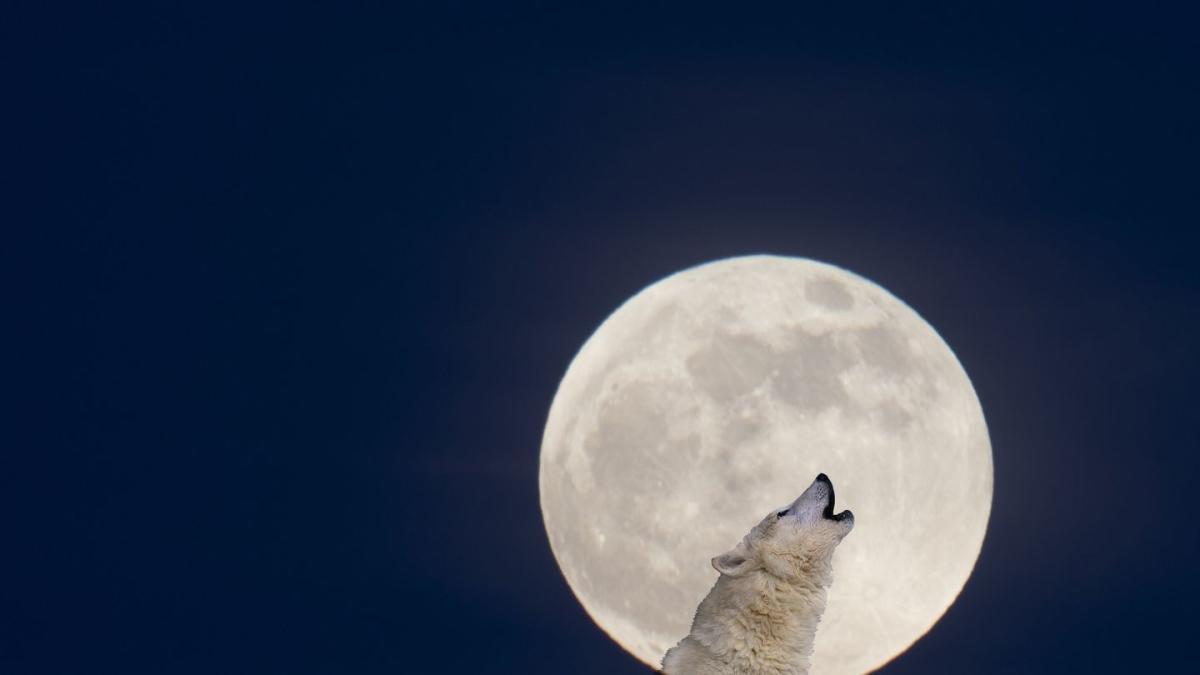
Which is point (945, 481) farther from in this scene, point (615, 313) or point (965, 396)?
point (615, 313)

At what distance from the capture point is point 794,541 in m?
13.2

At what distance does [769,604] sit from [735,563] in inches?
16.5

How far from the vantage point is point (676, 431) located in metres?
18.9

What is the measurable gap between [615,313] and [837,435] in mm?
4118

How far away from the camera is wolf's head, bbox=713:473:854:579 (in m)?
13.0

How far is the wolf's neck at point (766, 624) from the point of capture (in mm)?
13344

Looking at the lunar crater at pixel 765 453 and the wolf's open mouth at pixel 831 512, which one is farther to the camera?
the lunar crater at pixel 765 453

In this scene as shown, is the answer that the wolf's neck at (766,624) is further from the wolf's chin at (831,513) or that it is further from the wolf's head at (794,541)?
the wolf's chin at (831,513)

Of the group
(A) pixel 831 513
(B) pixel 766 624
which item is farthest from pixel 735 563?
(A) pixel 831 513

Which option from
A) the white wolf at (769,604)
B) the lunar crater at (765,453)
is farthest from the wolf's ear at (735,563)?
the lunar crater at (765,453)

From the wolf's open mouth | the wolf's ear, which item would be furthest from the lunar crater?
the wolf's open mouth

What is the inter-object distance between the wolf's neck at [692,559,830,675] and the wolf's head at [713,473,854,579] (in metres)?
0.10

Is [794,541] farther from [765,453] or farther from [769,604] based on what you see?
[765,453]

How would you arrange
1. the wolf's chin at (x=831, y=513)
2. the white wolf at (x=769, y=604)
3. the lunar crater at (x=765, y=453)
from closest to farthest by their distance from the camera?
the wolf's chin at (x=831, y=513) < the white wolf at (x=769, y=604) < the lunar crater at (x=765, y=453)
